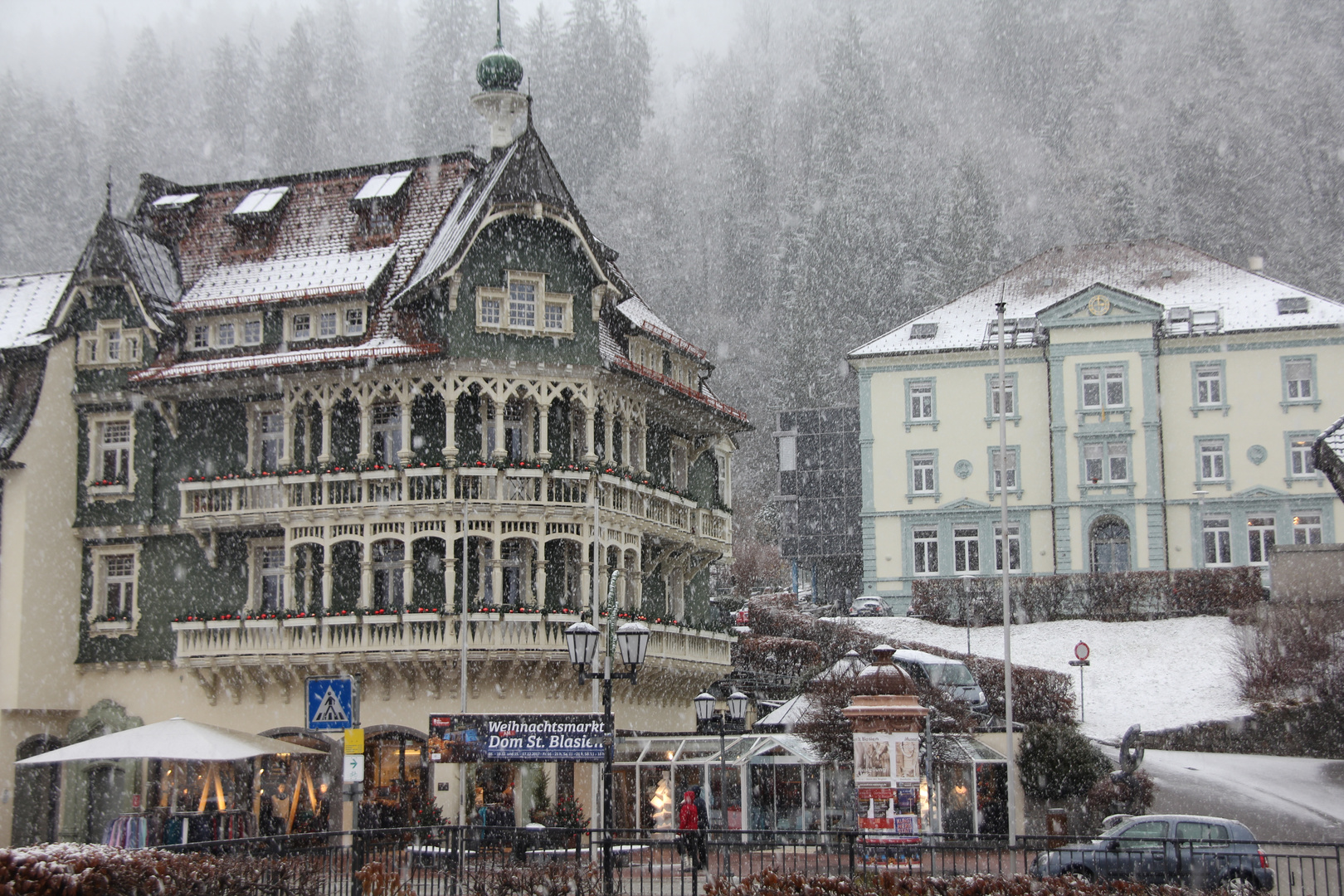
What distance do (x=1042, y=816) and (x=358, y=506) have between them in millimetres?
17805

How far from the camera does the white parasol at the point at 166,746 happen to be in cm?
2808

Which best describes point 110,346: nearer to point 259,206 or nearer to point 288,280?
point 288,280

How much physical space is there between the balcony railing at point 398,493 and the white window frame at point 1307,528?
1235 inches

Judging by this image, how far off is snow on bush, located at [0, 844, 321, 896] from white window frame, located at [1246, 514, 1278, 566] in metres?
47.1

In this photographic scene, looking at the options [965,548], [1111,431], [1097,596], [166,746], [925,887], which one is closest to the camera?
[925,887]

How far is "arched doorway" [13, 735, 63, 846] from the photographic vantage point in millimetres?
35156

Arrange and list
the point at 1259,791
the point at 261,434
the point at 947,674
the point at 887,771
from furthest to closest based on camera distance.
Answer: the point at 947,674 → the point at 261,434 → the point at 1259,791 → the point at 887,771

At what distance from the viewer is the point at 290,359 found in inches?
1366

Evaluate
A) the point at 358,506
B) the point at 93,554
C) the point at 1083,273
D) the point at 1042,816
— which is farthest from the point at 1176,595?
the point at 93,554

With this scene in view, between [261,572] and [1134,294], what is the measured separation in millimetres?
36616

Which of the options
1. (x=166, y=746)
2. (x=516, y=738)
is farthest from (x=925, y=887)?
(x=166, y=746)

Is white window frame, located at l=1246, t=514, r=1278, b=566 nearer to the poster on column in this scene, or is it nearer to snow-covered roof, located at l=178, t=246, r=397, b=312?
the poster on column

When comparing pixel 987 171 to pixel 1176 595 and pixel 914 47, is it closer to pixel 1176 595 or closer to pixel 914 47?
pixel 914 47

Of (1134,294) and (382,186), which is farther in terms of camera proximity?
(1134,294)
